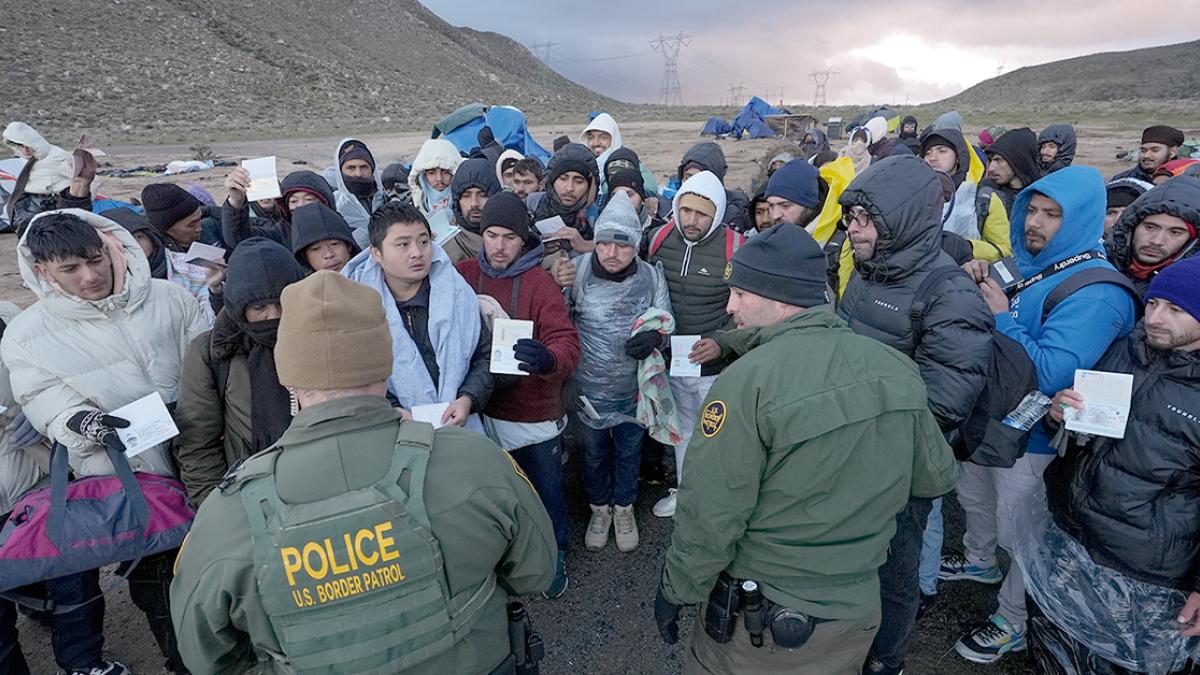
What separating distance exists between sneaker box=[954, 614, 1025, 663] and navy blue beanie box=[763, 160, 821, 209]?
2.83 metres

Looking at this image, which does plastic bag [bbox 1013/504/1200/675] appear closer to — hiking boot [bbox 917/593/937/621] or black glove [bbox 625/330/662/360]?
hiking boot [bbox 917/593/937/621]

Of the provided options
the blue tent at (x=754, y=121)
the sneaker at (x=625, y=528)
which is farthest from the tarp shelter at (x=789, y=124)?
the sneaker at (x=625, y=528)

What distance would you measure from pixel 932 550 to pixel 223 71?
5837cm

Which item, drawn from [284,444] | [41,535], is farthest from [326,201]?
[284,444]

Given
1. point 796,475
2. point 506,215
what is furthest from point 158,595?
point 796,475

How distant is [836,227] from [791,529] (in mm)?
3379

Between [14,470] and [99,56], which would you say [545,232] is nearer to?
[14,470]

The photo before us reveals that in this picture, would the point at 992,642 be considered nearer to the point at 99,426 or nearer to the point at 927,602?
the point at 927,602

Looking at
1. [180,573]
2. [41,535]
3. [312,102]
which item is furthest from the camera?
[312,102]

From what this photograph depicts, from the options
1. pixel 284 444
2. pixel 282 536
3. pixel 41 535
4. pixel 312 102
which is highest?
pixel 312 102

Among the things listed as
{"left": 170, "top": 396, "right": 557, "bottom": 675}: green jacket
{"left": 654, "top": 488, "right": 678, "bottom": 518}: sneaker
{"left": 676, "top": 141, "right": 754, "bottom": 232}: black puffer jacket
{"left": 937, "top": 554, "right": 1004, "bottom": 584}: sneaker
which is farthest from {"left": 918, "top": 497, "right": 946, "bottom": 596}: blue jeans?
{"left": 676, "top": 141, "right": 754, "bottom": 232}: black puffer jacket

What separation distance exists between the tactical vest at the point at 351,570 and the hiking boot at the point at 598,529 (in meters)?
2.68

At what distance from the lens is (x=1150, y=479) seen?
2305 mm

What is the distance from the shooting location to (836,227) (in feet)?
15.4
